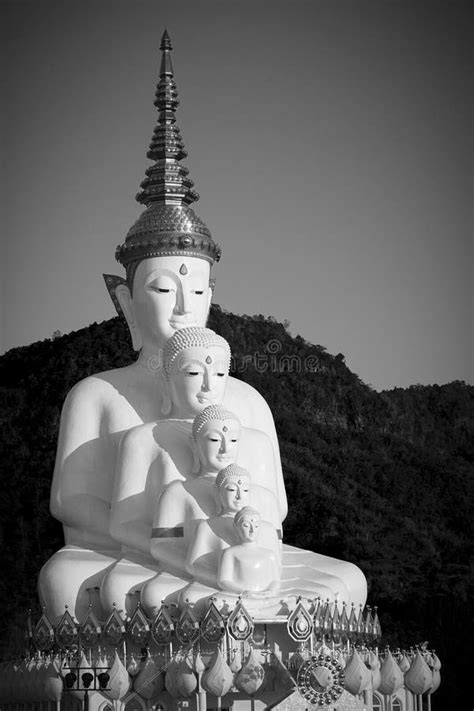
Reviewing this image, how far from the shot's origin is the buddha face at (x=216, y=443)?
56.7ft

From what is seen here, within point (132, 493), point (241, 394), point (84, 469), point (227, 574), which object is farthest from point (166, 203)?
point (227, 574)

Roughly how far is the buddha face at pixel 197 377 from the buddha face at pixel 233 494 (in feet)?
4.85

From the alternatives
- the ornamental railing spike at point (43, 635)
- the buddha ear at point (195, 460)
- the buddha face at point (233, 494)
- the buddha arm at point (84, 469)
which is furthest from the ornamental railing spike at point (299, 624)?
the buddha arm at point (84, 469)

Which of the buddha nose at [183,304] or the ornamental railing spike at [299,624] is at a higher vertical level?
the buddha nose at [183,304]

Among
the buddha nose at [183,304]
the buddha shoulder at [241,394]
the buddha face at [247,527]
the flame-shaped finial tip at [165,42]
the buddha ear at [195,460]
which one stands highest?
the flame-shaped finial tip at [165,42]

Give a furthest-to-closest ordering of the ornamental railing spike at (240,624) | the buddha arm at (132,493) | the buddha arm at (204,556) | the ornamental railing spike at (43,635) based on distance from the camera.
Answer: the buddha arm at (132,493) < the ornamental railing spike at (43,635) < the buddha arm at (204,556) < the ornamental railing spike at (240,624)

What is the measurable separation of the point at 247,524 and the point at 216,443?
1.25m

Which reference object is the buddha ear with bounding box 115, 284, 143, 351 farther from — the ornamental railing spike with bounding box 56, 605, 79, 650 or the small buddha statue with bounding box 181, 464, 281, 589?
the ornamental railing spike with bounding box 56, 605, 79, 650

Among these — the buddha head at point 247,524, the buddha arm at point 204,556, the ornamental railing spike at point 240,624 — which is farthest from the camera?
the buddha arm at point 204,556

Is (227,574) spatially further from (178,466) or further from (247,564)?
(178,466)

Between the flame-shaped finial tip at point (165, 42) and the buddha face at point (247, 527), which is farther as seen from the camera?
the flame-shaped finial tip at point (165, 42)

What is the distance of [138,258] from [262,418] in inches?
97.2

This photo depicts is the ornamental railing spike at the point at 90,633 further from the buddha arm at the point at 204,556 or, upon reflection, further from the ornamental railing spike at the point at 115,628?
the buddha arm at the point at 204,556

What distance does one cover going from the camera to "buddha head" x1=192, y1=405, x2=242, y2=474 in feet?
56.8
